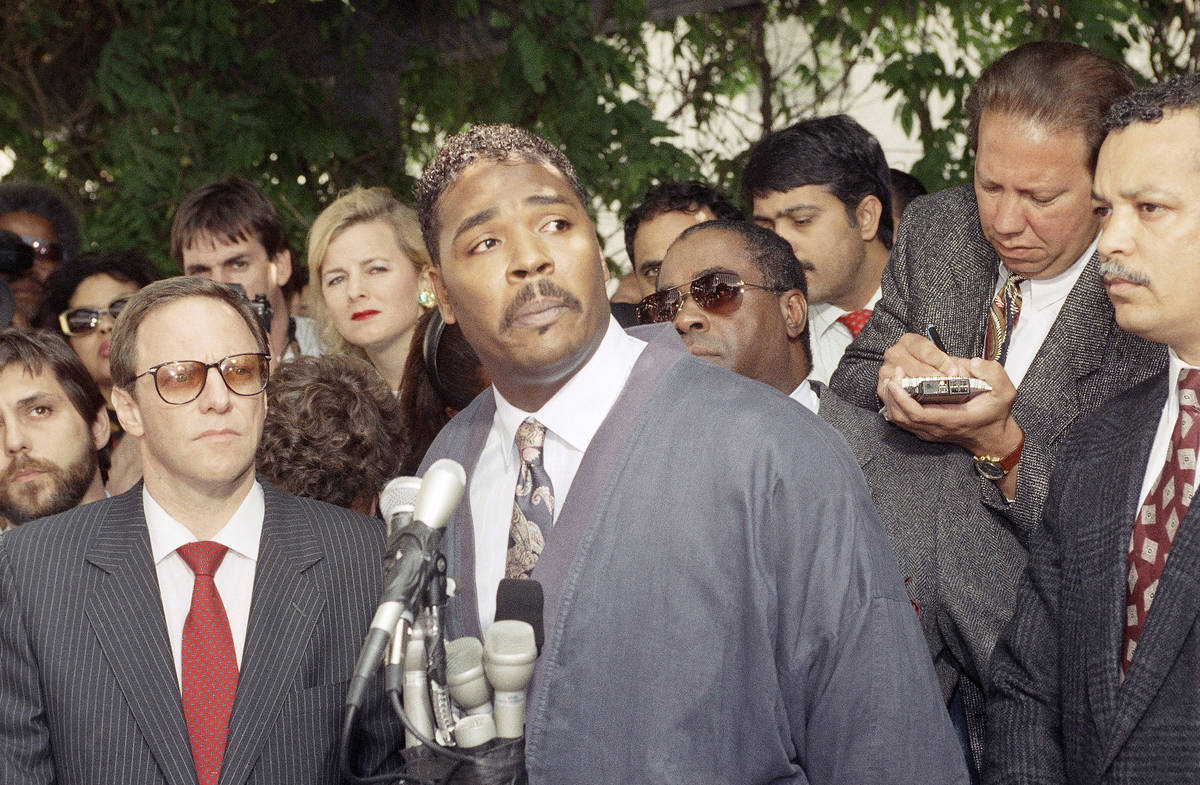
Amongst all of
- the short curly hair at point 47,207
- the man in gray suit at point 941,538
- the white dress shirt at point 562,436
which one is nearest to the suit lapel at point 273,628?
the white dress shirt at point 562,436

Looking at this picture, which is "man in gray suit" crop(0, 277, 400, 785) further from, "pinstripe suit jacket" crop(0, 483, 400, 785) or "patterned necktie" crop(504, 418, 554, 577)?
"patterned necktie" crop(504, 418, 554, 577)

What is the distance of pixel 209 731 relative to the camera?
2363 millimetres

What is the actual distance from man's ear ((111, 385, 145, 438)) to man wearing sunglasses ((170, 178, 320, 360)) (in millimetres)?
1877

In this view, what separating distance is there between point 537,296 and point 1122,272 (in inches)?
38.0

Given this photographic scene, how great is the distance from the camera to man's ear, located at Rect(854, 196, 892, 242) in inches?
159

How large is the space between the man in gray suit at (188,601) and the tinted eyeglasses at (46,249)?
288cm

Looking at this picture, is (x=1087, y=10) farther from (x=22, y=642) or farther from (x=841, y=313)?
(x=22, y=642)

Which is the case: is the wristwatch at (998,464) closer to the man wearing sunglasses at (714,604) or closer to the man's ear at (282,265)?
the man wearing sunglasses at (714,604)

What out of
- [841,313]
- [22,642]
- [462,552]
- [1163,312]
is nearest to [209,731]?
[22,642]

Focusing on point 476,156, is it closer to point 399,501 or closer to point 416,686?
point 399,501

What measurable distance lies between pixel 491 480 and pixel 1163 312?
1.16 metres

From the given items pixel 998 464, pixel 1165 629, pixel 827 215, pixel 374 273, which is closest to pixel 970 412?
pixel 998 464

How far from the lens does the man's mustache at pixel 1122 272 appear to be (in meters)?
2.06

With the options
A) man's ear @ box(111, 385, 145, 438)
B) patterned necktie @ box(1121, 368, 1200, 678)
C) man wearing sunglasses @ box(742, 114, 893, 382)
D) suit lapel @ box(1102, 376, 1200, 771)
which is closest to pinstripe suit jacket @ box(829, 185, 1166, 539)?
patterned necktie @ box(1121, 368, 1200, 678)
